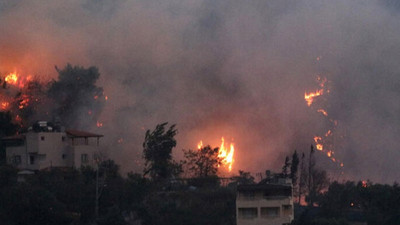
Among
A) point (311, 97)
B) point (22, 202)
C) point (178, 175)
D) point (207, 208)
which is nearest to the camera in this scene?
point (22, 202)

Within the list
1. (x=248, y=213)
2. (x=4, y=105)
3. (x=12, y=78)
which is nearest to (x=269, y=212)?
(x=248, y=213)

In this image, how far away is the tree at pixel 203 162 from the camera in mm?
74938

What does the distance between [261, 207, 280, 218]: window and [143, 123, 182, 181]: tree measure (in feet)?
37.9

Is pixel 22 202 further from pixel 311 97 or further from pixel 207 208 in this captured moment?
pixel 311 97

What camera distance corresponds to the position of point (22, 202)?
60.5 meters

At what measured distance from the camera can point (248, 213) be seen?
6425 cm

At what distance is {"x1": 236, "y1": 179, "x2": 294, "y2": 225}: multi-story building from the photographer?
63.9 m

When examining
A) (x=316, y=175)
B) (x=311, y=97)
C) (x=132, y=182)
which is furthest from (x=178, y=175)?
(x=311, y=97)

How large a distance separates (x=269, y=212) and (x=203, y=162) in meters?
12.6

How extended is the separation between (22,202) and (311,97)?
36.0m

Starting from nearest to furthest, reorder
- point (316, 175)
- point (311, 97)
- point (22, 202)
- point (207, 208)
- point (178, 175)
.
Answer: point (22, 202) < point (207, 208) < point (178, 175) < point (316, 175) < point (311, 97)

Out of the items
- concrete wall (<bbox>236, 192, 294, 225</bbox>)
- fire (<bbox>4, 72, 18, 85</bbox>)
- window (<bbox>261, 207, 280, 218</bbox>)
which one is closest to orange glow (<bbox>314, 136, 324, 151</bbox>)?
concrete wall (<bbox>236, 192, 294, 225</bbox>)

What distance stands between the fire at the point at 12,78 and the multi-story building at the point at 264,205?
29330 mm

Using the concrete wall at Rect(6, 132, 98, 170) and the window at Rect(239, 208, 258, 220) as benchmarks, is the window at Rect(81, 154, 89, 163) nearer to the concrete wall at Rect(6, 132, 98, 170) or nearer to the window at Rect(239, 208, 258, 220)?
the concrete wall at Rect(6, 132, 98, 170)
